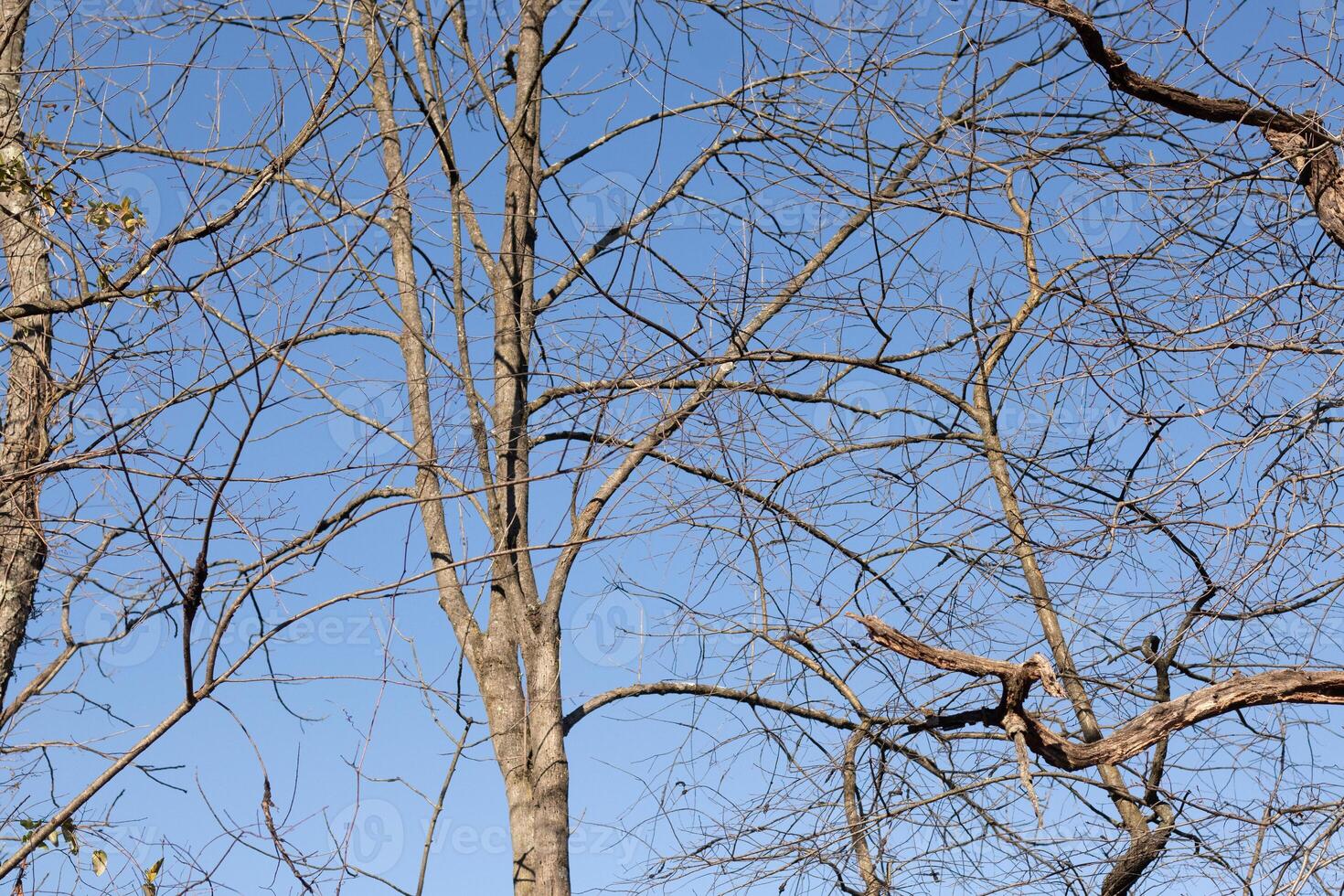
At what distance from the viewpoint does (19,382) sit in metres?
4.50

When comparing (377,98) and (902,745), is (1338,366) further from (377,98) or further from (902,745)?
(377,98)

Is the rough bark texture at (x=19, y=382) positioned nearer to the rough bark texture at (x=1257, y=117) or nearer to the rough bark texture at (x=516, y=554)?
the rough bark texture at (x=516, y=554)

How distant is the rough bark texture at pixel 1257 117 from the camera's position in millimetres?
4156

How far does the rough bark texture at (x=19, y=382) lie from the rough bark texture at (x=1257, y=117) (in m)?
3.56

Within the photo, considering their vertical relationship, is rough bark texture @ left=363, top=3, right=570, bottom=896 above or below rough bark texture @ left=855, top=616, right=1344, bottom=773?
above

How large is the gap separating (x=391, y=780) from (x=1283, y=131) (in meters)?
3.90

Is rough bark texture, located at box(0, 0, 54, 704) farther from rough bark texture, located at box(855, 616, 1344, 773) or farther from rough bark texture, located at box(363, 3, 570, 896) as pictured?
rough bark texture, located at box(855, 616, 1344, 773)

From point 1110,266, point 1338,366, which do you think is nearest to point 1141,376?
point 1110,266

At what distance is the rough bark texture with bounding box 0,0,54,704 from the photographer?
423cm

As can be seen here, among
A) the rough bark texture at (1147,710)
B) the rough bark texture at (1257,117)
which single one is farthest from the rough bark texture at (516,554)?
the rough bark texture at (1257,117)

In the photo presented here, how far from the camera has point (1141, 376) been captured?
4535mm

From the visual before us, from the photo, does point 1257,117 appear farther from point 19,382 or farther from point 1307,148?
point 19,382

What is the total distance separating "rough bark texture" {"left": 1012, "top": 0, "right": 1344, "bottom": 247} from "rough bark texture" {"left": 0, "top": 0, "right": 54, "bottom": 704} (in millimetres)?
3560

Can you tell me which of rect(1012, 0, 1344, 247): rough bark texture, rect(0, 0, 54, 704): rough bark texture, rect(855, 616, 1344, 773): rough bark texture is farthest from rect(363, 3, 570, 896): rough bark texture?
rect(1012, 0, 1344, 247): rough bark texture
